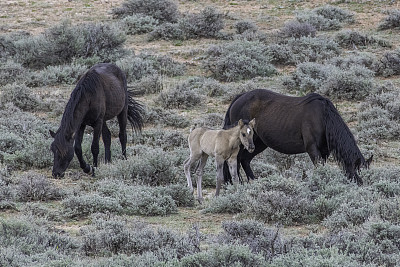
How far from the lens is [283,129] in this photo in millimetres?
10109

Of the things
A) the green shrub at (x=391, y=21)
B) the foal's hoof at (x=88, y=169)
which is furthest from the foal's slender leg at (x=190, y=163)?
the green shrub at (x=391, y=21)

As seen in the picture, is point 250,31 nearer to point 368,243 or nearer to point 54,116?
point 54,116

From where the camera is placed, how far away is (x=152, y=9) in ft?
83.4

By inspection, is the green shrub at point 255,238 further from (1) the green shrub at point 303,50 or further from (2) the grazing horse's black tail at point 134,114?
(1) the green shrub at point 303,50

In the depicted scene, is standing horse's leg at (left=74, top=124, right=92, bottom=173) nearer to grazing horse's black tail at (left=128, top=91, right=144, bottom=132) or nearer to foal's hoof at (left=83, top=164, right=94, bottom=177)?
foal's hoof at (left=83, top=164, right=94, bottom=177)

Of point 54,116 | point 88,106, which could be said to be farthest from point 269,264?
point 54,116

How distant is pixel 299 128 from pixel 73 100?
400 centimetres

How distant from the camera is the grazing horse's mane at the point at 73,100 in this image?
35.3ft

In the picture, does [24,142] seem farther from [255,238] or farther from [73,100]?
[255,238]

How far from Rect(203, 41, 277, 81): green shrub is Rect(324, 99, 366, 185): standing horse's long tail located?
29.3ft

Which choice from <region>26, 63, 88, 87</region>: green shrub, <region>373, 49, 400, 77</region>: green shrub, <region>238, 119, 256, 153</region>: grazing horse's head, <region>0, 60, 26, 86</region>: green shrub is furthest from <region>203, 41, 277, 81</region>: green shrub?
<region>238, 119, 256, 153</region>: grazing horse's head

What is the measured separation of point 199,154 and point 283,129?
145cm

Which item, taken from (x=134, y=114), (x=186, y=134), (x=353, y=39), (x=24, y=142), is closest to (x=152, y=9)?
(x=353, y=39)

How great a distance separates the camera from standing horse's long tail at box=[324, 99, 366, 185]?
9.21 metres
